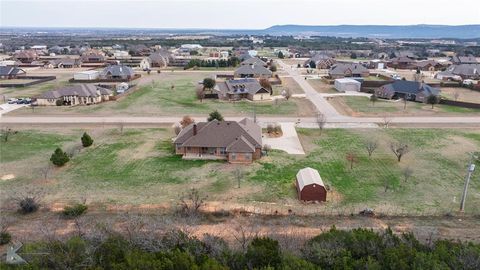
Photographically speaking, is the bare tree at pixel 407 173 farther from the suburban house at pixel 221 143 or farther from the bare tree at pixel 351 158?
the suburban house at pixel 221 143

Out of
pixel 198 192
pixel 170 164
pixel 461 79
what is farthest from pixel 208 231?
pixel 461 79

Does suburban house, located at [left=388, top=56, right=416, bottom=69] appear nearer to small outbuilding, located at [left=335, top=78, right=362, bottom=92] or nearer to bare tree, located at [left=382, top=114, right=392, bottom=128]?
small outbuilding, located at [left=335, top=78, right=362, bottom=92]

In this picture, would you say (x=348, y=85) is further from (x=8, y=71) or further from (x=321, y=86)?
(x=8, y=71)

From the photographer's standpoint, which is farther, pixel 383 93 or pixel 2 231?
pixel 383 93

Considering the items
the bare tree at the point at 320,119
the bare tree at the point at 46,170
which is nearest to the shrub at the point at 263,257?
the bare tree at the point at 46,170

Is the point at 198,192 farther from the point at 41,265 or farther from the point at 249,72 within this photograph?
the point at 249,72

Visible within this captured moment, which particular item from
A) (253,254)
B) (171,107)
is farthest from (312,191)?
(171,107)

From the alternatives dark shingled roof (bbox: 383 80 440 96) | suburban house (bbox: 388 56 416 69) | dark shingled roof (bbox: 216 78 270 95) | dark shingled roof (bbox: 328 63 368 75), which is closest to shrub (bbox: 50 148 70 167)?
dark shingled roof (bbox: 216 78 270 95)
